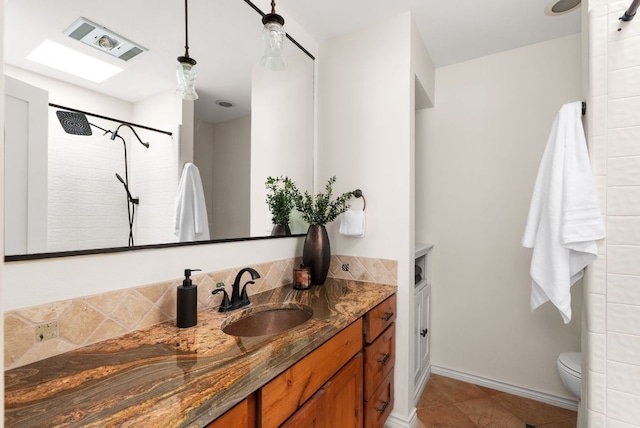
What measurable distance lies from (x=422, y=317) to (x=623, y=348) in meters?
1.21

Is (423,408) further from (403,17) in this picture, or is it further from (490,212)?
(403,17)

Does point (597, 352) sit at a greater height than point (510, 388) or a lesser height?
greater

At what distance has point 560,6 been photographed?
1757 mm

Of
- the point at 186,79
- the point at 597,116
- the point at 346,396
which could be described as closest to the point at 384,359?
the point at 346,396

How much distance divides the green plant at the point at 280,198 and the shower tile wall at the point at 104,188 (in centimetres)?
58

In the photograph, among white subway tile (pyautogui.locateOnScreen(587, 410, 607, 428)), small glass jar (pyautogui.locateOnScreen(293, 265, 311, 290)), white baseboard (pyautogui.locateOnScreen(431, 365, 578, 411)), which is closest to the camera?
white subway tile (pyautogui.locateOnScreen(587, 410, 607, 428))

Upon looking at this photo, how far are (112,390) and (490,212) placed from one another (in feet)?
7.85

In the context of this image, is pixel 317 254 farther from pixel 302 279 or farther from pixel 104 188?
pixel 104 188

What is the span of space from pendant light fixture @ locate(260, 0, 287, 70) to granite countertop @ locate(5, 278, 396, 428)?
1.09 meters

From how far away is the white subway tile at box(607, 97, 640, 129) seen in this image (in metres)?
1.14

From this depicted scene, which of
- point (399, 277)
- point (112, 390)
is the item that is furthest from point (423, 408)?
point (112, 390)

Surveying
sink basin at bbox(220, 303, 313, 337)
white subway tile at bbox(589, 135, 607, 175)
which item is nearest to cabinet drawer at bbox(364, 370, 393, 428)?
sink basin at bbox(220, 303, 313, 337)

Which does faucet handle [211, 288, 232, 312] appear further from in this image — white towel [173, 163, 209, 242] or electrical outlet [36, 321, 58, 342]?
electrical outlet [36, 321, 58, 342]

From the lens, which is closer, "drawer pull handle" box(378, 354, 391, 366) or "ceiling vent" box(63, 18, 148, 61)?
"ceiling vent" box(63, 18, 148, 61)
